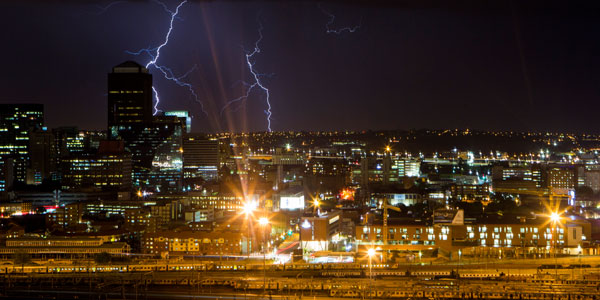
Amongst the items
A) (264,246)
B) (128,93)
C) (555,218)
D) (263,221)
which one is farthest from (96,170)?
(555,218)

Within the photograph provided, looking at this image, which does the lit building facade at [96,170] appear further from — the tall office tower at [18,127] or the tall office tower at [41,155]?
the tall office tower at [18,127]

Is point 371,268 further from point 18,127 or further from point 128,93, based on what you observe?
point 128,93

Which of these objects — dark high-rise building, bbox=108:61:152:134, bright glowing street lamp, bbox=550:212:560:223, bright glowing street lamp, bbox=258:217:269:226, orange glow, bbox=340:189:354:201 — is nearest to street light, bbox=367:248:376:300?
bright glowing street lamp, bbox=258:217:269:226

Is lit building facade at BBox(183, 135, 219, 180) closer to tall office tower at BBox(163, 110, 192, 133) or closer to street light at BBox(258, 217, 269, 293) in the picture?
tall office tower at BBox(163, 110, 192, 133)

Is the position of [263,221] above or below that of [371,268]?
above

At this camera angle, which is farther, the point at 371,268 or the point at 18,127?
the point at 18,127

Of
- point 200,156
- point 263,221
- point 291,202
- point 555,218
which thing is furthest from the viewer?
point 200,156
